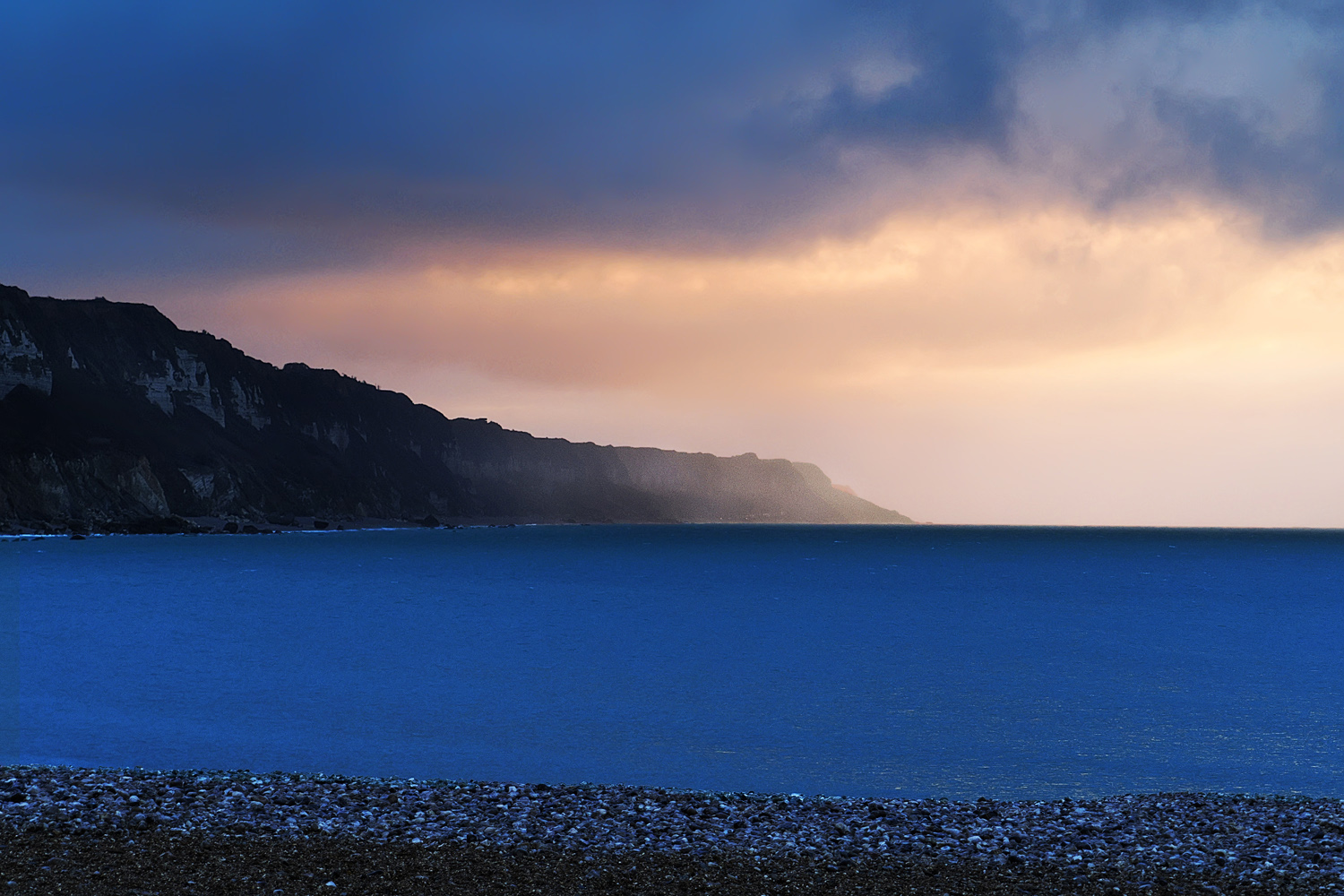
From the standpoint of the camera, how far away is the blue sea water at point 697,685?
91.4 ft

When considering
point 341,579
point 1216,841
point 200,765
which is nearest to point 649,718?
point 200,765

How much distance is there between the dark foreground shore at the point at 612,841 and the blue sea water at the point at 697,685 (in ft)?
21.4

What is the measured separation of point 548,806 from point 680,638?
150ft

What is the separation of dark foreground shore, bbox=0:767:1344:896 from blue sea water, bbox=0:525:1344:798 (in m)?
6.52

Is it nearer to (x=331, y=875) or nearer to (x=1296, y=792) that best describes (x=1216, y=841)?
(x=1296, y=792)

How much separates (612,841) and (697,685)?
93.3ft

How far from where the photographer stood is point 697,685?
43875 mm

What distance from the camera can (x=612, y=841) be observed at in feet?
51.8

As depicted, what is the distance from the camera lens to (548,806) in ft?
59.1

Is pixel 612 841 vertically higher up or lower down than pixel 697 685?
higher up

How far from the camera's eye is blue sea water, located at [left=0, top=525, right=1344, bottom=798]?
2786 cm

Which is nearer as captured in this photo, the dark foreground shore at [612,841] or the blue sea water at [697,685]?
the dark foreground shore at [612,841]

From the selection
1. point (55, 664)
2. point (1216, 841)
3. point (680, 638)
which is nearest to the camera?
point (1216, 841)

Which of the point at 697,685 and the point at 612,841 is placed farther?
the point at 697,685
